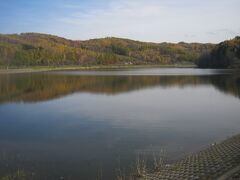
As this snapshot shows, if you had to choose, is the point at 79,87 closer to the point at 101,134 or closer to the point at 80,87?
the point at 80,87

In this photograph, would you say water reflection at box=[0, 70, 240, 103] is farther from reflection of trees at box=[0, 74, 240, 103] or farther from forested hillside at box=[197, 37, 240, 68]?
forested hillside at box=[197, 37, 240, 68]

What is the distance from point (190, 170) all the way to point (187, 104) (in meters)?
18.9

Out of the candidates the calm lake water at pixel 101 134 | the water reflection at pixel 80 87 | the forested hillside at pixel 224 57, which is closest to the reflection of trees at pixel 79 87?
the water reflection at pixel 80 87

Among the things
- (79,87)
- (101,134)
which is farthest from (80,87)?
(101,134)

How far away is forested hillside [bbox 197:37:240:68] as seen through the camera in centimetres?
10812

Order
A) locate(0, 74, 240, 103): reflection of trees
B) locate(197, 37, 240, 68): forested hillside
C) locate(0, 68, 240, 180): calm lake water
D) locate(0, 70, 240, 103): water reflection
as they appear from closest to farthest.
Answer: locate(0, 68, 240, 180): calm lake water < locate(0, 70, 240, 103): water reflection < locate(0, 74, 240, 103): reflection of trees < locate(197, 37, 240, 68): forested hillside

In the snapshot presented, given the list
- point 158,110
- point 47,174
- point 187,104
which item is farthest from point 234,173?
point 187,104

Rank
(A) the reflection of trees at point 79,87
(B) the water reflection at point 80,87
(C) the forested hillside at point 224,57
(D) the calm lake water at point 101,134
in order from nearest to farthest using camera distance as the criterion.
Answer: (D) the calm lake water at point 101,134, (B) the water reflection at point 80,87, (A) the reflection of trees at point 79,87, (C) the forested hillside at point 224,57

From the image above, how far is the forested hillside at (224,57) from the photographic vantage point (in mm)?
108125

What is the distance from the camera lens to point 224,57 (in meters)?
117

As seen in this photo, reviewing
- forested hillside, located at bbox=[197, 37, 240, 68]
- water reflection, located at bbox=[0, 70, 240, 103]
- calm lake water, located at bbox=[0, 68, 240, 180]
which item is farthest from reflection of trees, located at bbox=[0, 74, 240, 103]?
forested hillside, located at bbox=[197, 37, 240, 68]

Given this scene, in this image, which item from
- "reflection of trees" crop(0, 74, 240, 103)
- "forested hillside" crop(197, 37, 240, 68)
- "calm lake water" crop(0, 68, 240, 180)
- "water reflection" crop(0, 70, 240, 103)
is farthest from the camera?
"forested hillside" crop(197, 37, 240, 68)

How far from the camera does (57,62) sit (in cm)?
16250

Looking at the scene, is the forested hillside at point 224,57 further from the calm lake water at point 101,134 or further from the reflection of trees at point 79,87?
the calm lake water at point 101,134
